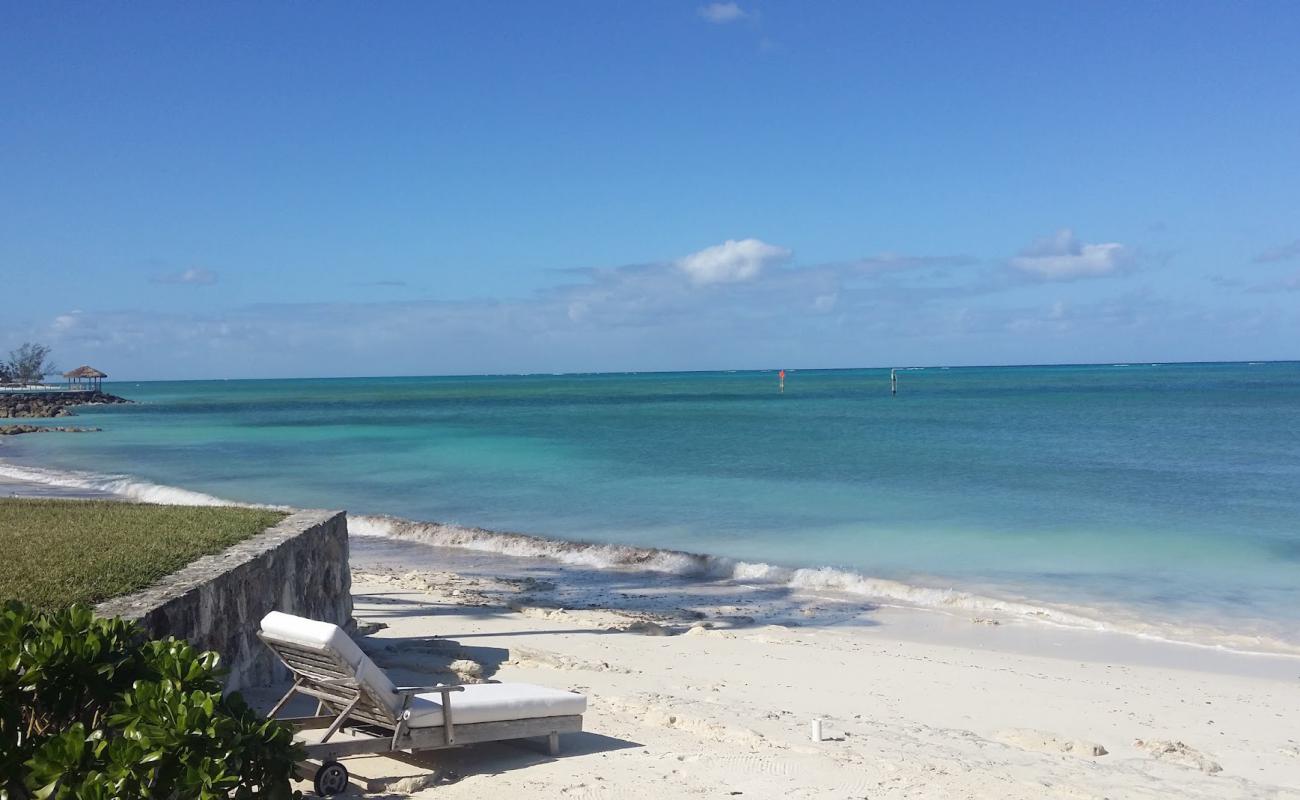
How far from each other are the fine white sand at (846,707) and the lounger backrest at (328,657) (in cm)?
42

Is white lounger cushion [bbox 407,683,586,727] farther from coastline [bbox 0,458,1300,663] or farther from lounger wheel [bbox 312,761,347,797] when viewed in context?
coastline [bbox 0,458,1300,663]

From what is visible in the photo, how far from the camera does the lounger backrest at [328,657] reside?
5078mm

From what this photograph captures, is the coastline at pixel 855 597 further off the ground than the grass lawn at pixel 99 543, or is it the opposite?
the grass lawn at pixel 99 543

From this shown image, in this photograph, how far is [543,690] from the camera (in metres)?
6.25

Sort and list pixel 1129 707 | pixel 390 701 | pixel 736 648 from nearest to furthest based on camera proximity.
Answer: pixel 390 701 → pixel 1129 707 → pixel 736 648

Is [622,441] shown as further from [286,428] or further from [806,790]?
[806,790]

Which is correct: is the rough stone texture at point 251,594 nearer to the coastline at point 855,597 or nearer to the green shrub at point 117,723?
the green shrub at point 117,723

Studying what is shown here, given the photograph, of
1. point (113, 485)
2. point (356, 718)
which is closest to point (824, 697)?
point (356, 718)

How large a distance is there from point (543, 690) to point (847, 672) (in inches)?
130

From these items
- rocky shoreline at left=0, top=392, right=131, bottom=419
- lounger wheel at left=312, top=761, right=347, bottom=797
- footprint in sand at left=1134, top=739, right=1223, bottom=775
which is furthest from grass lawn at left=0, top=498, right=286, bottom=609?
rocky shoreline at left=0, top=392, right=131, bottom=419

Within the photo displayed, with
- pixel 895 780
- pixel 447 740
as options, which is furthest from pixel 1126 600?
pixel 447 740

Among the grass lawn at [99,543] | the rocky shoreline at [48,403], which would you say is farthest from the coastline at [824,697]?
the rocky shoreline at [48,403]

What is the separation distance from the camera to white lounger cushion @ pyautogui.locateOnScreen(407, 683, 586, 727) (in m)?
5.64

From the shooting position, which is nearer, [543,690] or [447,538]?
[543,690]
